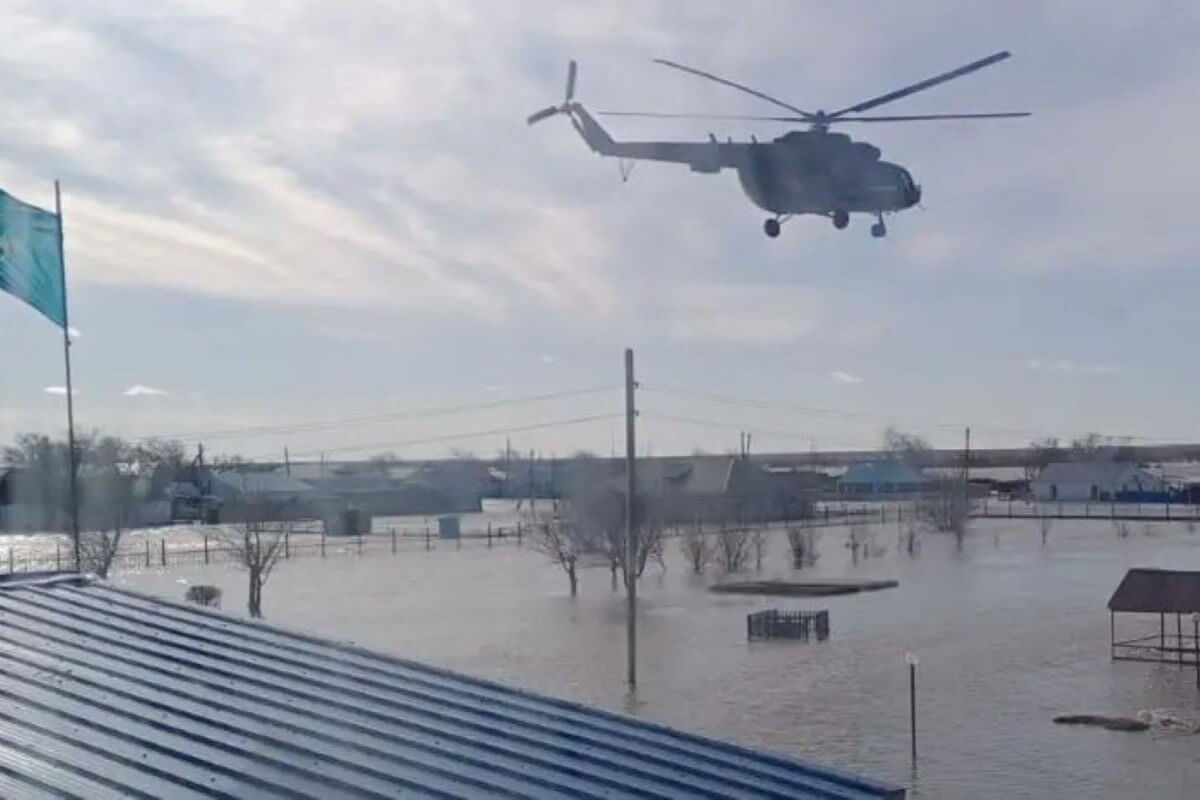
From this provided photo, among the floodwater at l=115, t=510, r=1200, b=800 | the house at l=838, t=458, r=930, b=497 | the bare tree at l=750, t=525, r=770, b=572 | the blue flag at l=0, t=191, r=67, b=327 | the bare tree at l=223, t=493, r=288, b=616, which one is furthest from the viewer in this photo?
the house at l=838, t=458, r=930, b=497

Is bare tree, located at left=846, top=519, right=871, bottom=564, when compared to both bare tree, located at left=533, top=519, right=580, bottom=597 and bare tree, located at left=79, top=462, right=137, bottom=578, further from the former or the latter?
bare tree, located at left=79, top=462, right=137, bottom=578

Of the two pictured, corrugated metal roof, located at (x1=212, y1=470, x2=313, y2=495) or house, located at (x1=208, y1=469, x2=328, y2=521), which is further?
corrugated metal roof, located at (x1=212, y1=470, x2=313, y2=495)

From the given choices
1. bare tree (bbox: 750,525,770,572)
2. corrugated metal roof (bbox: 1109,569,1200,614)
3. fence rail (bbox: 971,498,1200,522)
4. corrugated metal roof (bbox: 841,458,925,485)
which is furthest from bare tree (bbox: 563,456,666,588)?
corrugated metal roof (bbox: 841,458,925,485)

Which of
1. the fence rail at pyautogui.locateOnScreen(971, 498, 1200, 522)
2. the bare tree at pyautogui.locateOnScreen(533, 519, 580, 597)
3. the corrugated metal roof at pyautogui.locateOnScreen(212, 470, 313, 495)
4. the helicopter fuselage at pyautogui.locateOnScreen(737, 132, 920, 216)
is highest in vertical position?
the helicopter fuselage at pyautogui.locateOnScreen(737, 132, 920, 216)

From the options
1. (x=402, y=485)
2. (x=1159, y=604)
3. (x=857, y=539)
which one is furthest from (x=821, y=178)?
(x=402, y=485)

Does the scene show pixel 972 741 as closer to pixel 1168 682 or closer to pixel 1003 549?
pixel 1168 682

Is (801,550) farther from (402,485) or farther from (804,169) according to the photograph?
(402,485)

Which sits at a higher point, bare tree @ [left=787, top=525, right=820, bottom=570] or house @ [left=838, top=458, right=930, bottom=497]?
house @ [left=838, top=458, right=930, bottom=497]
